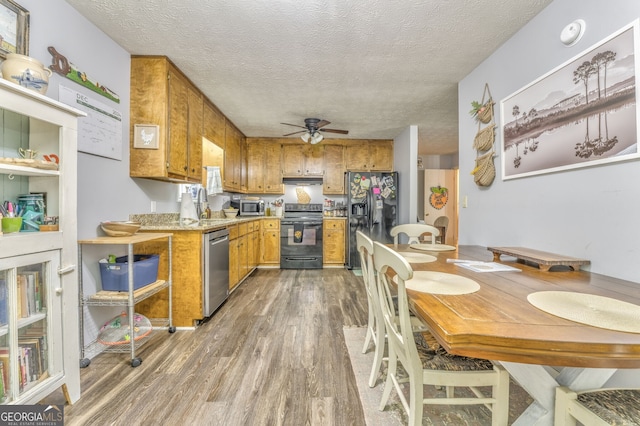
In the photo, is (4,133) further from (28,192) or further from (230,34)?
(230,34)

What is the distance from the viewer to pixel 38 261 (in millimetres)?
1291

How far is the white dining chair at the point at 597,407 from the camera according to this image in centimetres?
77

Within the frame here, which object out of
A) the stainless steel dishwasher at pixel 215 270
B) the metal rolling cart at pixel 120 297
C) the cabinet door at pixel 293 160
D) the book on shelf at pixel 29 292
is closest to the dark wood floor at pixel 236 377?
the metal rolling cart at pixel 120 297

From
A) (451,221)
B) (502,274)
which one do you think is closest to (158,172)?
(502,274)

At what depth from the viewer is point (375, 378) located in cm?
162

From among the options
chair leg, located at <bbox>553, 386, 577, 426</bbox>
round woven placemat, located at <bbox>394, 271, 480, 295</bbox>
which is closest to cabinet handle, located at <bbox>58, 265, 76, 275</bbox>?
round woven placemat, located at <bbox>394, 271, 480, 295</bbox>

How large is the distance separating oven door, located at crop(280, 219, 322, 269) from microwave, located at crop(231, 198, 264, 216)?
58 centimetres

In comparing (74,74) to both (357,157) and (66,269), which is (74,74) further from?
(357,157)

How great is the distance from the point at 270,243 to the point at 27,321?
3596mm

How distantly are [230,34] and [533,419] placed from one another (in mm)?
2721

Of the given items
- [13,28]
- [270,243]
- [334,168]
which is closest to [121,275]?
[13,28]

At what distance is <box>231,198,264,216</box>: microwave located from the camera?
4.87 m

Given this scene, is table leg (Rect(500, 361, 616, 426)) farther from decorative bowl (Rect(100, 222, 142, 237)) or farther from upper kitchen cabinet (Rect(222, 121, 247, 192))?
upper kitchen cabinet (Rect(222, 121, 247, 192))

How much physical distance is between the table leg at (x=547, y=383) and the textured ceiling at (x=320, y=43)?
2.00 metres
